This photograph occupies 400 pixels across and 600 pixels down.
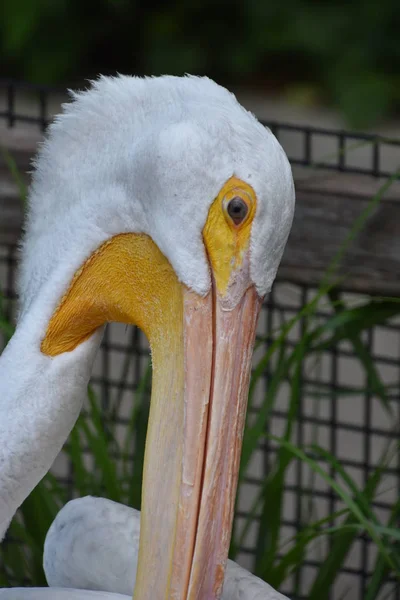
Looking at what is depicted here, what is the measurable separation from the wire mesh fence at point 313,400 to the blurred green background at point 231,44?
1.24ft

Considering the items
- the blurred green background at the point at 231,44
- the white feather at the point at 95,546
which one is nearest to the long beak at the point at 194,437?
the white feather at the point at 95,546

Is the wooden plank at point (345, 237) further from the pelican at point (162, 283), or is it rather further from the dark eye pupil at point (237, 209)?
the dark eye pupil at point (237, 209)

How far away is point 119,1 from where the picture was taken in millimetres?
4578

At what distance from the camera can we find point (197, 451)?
1269 millimetres

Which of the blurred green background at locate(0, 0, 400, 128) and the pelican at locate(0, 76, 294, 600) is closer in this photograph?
the pelican at locate(0, 76, 294, 600)

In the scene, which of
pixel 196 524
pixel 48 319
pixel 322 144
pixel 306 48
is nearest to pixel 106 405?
pixel 48 319

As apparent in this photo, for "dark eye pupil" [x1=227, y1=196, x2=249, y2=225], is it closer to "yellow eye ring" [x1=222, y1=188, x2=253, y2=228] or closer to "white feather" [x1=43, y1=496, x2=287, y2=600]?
"yellow eye ring" [x1=222, y1=188, x2=253, y2=228]

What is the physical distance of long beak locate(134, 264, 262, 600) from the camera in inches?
49.9

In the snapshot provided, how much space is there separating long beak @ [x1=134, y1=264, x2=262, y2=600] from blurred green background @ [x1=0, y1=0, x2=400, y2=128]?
321cm

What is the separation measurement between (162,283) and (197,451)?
0.65 ft

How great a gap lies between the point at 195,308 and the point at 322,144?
3139mm

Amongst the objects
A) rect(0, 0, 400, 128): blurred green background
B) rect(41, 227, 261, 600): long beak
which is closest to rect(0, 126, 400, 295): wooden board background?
rect(41, 227, 261, 600): long beak

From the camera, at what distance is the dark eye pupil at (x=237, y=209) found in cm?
126

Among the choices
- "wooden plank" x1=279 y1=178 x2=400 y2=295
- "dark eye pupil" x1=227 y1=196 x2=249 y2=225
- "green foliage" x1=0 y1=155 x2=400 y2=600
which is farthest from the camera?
"wooden plank" x1=279 y1=178 x2=400 y2=295
